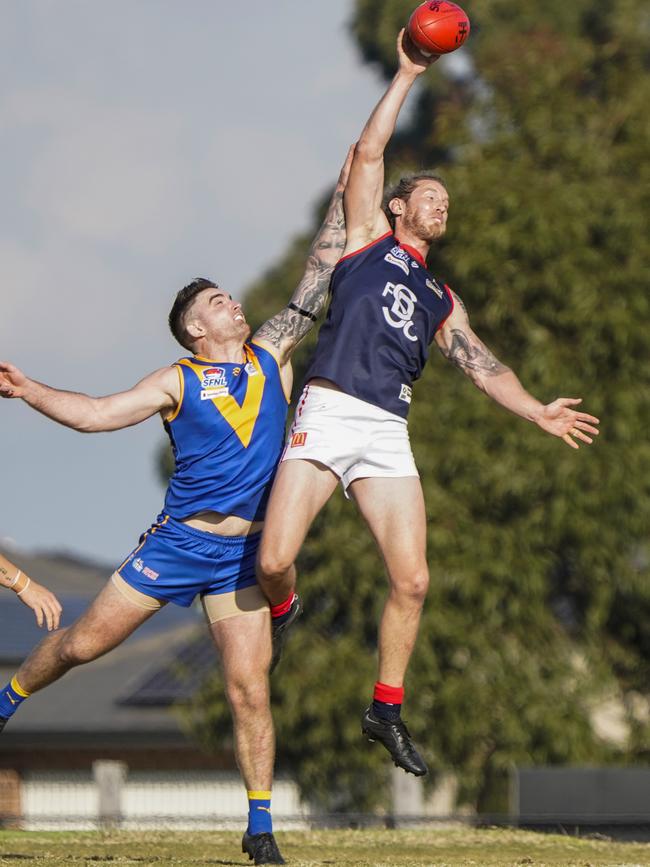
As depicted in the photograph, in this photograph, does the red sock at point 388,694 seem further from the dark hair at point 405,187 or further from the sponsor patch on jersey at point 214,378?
the dark hair at point 405,187

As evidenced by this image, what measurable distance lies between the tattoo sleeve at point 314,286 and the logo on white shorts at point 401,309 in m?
0.51

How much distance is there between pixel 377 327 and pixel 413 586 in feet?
4.72

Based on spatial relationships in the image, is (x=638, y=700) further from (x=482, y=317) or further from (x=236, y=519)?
(x=236, y=519)

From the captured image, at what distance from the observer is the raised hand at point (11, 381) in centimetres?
802

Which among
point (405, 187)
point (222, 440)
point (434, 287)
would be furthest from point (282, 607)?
point (405, 187)

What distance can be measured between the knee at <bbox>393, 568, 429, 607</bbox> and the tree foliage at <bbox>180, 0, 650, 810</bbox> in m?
13.0

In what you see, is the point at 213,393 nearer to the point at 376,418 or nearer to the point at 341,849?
the point at 376,418

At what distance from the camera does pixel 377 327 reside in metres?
8.44

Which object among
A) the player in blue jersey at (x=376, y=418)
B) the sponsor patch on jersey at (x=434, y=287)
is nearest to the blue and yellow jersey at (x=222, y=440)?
the player in blue jersey at (x=376, y=418)

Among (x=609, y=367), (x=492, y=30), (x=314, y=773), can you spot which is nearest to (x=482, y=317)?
(x=609, y=367)

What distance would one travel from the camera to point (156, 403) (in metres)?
8.48

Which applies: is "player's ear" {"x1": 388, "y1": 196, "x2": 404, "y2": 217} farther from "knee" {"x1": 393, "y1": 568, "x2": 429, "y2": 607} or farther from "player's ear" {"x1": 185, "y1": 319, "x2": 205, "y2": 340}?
"knee" {"x1": 393, "y1": 568, "x2": 429, "y2": 607}

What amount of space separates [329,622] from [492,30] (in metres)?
23.3

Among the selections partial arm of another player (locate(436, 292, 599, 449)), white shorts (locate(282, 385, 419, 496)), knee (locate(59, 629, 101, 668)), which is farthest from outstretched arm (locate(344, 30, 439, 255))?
knee (locate(59, 629, 101, 668))
